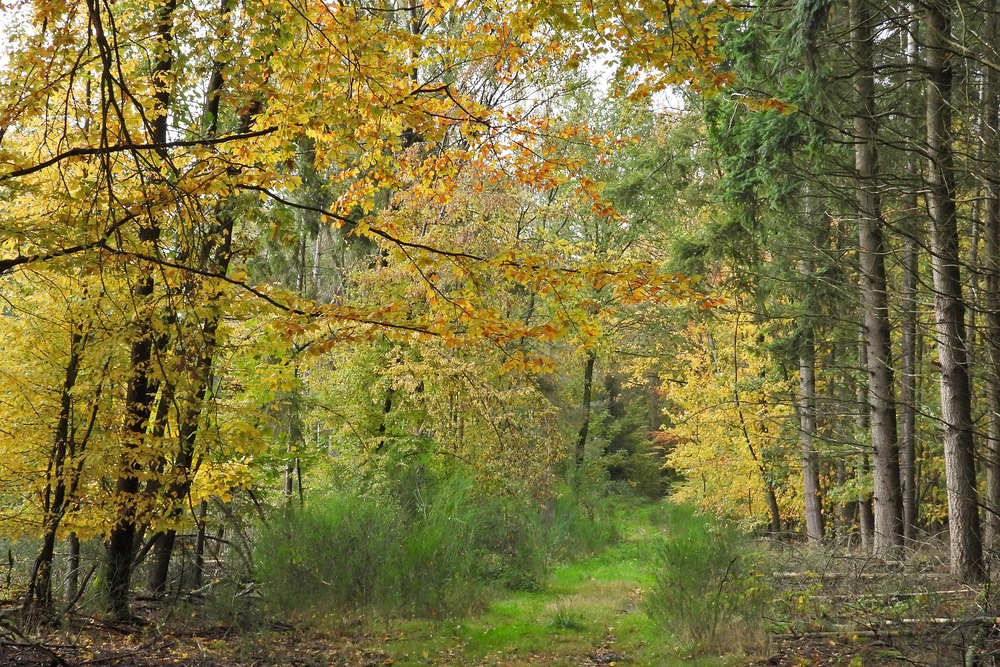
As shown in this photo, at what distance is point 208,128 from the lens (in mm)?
6707

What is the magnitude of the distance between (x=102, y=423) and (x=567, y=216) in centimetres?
1086

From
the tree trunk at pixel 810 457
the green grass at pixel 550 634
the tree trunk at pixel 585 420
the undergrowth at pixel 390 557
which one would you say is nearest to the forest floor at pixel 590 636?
the green grass at pixel 550 634

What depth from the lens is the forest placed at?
189 inches

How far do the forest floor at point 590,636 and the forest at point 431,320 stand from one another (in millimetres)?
50

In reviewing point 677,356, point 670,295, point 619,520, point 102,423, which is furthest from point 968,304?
point 619,520

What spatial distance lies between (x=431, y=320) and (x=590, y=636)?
5274 mm

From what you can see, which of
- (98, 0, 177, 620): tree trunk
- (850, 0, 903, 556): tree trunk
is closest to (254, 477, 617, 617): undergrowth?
(98, 0, 177, 620): tree trunk

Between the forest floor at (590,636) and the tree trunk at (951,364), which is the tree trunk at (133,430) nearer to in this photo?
the forest floor at (590,636)

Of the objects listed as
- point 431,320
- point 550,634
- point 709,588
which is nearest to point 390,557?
point 550,634

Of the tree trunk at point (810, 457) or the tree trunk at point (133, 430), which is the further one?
the tree trunk at point (810, 457)

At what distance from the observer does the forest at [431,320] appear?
15.7 feet

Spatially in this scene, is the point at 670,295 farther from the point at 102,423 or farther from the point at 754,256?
the point at 754,256

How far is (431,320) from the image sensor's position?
493 centimetres

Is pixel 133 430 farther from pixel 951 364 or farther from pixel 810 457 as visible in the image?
pixel 810 457
